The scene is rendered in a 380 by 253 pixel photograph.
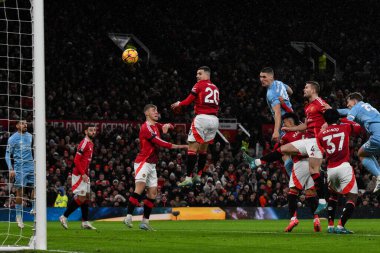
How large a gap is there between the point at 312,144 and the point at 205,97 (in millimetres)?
2363

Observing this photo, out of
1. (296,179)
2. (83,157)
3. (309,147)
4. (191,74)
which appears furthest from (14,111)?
(309,147)

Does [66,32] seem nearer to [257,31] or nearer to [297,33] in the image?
[257,31]

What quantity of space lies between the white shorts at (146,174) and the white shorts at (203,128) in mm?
1124

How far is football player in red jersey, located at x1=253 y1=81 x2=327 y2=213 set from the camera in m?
14.9

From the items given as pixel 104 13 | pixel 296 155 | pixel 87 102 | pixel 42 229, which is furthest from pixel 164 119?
pixel 42 229

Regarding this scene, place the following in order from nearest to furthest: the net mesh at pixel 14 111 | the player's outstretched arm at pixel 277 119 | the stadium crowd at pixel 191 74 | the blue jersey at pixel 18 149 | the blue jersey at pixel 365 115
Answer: the blue jersey at pixel 365 115, the player's outstretched arm at pixel 277 119, the blue jersey at pixel 18 149, the net mesh at pixel 14 111, the stadium crowd at pixel 191 74

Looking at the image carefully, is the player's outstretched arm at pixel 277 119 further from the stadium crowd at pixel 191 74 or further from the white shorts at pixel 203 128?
the stadium crowd at pixel 191 74

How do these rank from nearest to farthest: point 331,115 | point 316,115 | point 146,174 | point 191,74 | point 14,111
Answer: point 331,115, point 316,115, point 146,174, point 14,111, point 191,74

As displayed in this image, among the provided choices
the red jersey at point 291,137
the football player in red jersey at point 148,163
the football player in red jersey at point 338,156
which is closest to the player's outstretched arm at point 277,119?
the red jersey at point 291,137

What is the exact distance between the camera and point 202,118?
1580 centimetres

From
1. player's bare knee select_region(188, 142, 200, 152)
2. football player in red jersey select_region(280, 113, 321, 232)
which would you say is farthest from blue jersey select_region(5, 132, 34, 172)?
football player in red jersey select_region(280, 113, 321, 232)

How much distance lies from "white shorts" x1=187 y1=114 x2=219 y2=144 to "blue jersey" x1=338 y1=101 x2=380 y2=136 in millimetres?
2538

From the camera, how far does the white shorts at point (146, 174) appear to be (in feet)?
53.9

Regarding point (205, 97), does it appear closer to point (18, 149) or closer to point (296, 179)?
point (296, 179)
